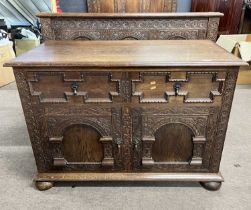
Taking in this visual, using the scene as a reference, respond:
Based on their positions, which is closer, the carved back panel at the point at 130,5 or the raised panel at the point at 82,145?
the raised panel at the point at 82,145

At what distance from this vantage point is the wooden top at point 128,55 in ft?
3.48

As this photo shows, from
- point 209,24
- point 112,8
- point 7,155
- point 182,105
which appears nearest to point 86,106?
point 182,105

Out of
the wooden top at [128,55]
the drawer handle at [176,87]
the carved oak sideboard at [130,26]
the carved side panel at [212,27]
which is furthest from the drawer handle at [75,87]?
the carved side panel at [212,27]

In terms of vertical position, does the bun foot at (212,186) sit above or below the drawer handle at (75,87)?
below

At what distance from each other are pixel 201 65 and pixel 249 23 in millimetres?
3590

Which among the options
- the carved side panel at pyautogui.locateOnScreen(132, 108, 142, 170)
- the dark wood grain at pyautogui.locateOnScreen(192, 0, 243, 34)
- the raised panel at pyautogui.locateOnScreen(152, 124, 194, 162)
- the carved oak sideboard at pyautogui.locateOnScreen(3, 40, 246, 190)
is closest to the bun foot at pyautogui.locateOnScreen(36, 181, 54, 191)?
the carved oak sideboard at pyautogui.locateOnScreen(3, 40, 246, 190)

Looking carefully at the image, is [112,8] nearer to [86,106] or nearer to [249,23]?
[249,23]

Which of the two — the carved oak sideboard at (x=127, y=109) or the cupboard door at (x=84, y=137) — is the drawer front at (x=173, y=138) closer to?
the carved oak sideboard at (x=127, y=109)

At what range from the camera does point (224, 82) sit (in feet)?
3.63

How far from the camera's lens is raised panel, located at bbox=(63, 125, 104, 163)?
1256mm

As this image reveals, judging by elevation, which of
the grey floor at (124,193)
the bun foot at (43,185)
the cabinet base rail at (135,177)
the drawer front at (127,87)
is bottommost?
the grey floor at (124,193)

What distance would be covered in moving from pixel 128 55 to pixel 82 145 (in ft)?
1.84

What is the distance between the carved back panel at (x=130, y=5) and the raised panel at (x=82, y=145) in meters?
3.23

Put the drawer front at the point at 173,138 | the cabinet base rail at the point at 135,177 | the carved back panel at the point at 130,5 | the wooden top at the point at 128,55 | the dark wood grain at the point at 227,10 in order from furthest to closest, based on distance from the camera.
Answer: the carved back panel at the point at 130,5, the dark wood grain at the point at 227,10, the cabinet base rail at the point at 135,177, the drawer front at the point at 173,138, the wooden top at the point at 128,55
